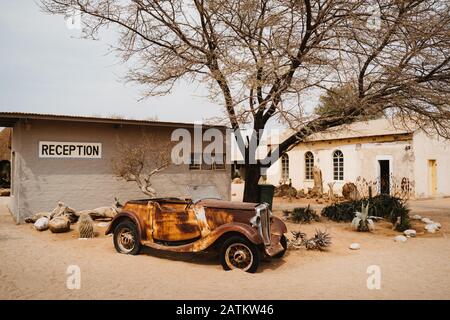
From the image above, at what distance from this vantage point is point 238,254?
6.74 meters

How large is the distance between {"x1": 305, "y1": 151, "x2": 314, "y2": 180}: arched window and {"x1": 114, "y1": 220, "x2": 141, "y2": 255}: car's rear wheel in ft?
58.2

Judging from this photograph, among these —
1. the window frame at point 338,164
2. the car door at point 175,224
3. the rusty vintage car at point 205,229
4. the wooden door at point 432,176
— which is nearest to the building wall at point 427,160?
the wooden door at point 432,176

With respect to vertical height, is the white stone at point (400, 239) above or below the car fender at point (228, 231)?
below

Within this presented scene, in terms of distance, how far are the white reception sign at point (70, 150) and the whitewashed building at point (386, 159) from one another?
390 inches

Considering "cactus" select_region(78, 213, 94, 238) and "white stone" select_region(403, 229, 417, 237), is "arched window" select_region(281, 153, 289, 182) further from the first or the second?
"cactus" select_region(78, 213, 94, 238)

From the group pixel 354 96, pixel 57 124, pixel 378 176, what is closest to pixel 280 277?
pixel 354 96

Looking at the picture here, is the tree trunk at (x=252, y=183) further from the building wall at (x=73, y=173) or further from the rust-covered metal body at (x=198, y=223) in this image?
the rust-covered metal body at (x=198, y=223)

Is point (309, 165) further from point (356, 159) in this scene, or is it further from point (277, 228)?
point (277, 228)

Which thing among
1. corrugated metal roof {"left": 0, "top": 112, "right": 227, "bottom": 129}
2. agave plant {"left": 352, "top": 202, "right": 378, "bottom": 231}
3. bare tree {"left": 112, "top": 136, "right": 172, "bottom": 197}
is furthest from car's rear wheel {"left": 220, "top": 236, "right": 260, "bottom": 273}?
corrugated metal roof {"left": 0, "top": 112, "right": 227, "bottom": 129}

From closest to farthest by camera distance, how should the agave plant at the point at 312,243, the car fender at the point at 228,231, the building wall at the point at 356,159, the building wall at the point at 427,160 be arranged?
the car fender at the point at 228,231
the agave plant at the point at 312,243
the building wall at the point at 427,160
the building wall at the point at 356,159

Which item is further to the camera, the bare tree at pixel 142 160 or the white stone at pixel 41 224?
the bare tree at pixel 142 160

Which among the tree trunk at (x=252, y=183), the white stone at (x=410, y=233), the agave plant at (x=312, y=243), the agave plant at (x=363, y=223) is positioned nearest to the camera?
the agave plant at (x=312, y=243)

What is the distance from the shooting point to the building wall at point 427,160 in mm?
19380

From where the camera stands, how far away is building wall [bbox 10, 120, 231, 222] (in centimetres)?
1173
